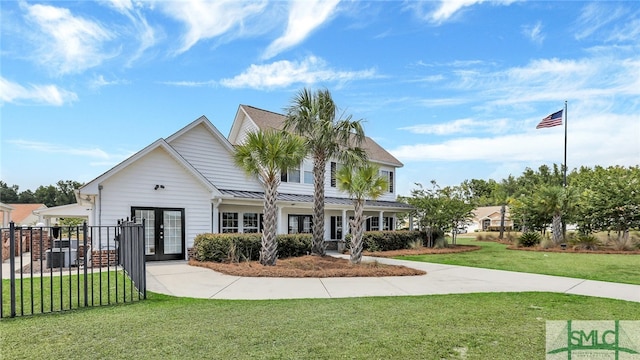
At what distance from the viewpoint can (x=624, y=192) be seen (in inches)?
923

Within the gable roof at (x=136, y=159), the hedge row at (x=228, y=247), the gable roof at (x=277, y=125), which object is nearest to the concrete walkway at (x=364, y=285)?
the hedge row at (x=228, y=247)

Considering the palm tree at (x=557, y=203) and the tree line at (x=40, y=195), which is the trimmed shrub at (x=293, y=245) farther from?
the tree line at (x=40, y=195)

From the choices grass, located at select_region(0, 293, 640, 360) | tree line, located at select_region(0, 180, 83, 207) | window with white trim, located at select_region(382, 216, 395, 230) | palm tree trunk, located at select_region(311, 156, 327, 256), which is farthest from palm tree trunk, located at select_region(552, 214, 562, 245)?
tree line, located at select_region(0, 180, 83, 207)

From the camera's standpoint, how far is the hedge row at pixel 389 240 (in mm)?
20484

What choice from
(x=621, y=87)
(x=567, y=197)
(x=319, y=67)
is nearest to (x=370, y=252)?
(x=319, y=67)

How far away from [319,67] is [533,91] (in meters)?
9.72

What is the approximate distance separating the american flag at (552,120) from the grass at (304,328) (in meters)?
Answer: 22.6

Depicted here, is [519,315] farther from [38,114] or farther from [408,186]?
[408,186]

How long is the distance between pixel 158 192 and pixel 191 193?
Result: 131 centimetres

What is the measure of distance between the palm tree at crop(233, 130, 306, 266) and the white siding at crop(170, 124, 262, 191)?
4107mm

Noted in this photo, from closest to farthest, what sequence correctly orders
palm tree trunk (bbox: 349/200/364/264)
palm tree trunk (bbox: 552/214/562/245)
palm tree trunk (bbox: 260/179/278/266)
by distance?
palm tree trunk (bbox: 260/179/278/266) → palm tree trunk (bbox: 349/200/364/264) → palm tree trunk (bbox: 552/214/562/245)

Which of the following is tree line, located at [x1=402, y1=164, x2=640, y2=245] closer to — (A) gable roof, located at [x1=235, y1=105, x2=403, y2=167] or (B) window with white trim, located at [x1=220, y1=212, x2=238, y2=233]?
(A) gable roof, located at [x1=235, y1=105, x2=403, y2=167]

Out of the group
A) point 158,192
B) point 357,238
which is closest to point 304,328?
point 357,238

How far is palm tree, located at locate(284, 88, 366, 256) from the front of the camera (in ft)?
50.5
